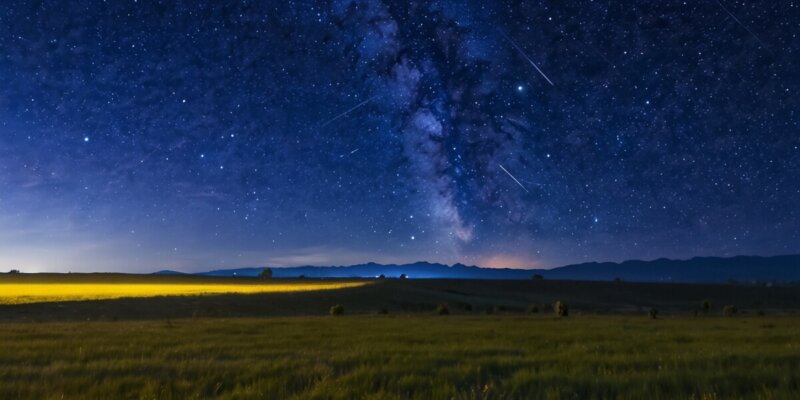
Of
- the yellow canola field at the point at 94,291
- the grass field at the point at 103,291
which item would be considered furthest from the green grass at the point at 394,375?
the grass field at the point at 103,291

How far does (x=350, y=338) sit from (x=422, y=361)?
6.65m

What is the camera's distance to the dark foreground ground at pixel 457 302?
35312 mm

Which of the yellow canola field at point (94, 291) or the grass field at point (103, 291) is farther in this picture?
the grass field at point (103, 291)

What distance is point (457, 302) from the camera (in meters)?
55.7

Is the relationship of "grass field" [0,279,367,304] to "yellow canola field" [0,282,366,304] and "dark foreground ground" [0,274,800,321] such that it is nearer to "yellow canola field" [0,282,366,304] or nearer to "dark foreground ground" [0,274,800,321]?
"yellow canola field" [0,282,366,304]

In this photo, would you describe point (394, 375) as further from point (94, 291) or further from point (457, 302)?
point (94, 291)

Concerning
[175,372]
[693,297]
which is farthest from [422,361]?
[693,297]

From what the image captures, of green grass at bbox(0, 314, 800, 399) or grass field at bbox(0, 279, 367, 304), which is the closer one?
green grass at bbox(0, 314, 800, 399)

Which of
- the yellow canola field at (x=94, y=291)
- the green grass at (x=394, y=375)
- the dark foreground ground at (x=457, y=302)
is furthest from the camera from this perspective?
the yellow canola field at (x=94, y=291)

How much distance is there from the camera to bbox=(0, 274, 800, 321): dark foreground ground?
116ft

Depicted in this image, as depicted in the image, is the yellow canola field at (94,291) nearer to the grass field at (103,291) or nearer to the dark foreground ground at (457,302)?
the grass field at (103,291)

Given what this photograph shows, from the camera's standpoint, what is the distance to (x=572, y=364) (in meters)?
9.25

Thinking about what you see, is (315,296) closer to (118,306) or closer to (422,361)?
(118,306)

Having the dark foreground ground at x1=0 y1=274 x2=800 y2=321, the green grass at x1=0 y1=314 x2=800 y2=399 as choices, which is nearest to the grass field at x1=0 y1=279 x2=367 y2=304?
the dark foreground ground at x1=0 y1=274 x2=800 y2=321
